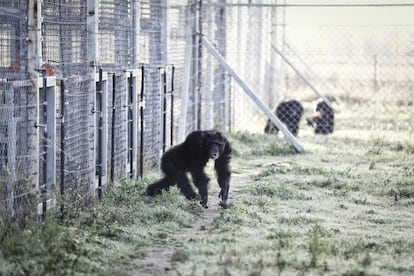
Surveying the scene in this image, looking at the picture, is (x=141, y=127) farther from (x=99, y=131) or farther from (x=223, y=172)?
(x=99, y=131)

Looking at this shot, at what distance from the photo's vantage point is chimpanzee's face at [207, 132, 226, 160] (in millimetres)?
10320

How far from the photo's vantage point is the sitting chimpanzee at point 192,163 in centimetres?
1033

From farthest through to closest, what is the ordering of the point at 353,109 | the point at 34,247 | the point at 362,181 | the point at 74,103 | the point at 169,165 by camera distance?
the point at 353,109 → the point at 362,181 → the point at 169,165 → the point at 74,103 → the point at 34,247

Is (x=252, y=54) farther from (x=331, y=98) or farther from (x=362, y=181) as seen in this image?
(x=362, y=181)

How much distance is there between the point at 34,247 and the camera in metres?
6.86

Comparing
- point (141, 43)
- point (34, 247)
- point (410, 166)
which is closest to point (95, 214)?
point (34, 247)

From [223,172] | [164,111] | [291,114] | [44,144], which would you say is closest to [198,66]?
[164,111]

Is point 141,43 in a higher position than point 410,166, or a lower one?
higher

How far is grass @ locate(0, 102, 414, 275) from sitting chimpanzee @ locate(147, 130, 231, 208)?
0.50 ft

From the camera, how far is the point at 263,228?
28.3 feet

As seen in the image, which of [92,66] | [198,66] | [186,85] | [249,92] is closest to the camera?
[92,66]

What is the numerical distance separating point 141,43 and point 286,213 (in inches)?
147

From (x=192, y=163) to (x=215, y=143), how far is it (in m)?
0.36

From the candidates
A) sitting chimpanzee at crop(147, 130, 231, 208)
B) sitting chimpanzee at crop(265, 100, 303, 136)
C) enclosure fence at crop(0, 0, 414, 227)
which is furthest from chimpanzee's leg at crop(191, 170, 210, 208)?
sitting chimpanzee at crop(265, 100, 303, 136)
